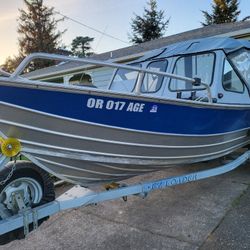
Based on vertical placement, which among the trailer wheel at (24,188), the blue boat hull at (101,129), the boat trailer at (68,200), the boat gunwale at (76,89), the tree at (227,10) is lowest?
the boat trailer at (68,200)

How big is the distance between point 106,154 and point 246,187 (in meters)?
2.66

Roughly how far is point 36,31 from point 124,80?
36.3 m

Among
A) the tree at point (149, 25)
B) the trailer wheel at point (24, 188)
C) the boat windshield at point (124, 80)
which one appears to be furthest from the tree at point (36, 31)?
the trailer wheel at point (24, 188)

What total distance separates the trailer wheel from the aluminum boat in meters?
0.15

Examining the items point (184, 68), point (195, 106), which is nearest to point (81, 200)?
point (195, 106)

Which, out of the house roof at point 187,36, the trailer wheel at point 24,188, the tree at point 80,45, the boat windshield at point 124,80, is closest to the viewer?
the trailer wheel at point 24,188

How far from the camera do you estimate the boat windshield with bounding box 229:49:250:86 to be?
4898 millimetres

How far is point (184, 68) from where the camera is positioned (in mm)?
5102

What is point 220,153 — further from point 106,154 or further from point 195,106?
point 106,154

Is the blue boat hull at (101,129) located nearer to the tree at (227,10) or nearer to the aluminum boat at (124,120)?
the aluminum boat at (124,120)

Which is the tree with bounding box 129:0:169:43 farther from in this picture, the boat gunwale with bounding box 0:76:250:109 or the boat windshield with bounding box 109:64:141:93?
the boat gunwale with bounding box 0:76:250:109

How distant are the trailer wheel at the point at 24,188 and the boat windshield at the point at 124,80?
273 centimetres

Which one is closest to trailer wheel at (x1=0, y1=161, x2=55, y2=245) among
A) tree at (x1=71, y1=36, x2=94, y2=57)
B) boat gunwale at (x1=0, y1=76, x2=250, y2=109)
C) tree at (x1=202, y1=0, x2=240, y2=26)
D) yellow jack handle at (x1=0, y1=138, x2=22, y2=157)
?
yellow jack handle at (x1=0, y1=138, x2=22, y2=157)

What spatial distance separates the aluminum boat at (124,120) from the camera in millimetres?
2840
